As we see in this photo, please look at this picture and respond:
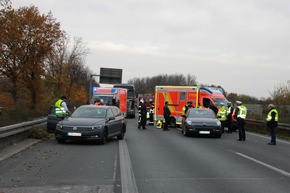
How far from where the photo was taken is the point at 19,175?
8.09 m

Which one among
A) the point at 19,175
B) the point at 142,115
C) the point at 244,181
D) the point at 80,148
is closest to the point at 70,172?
the point at 19,175

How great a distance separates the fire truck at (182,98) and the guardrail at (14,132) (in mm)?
11463

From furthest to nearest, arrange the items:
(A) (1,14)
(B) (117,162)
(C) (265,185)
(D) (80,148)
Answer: (A) (1,14), (D) (80,148), (B) (117,162), (C) (265,185)

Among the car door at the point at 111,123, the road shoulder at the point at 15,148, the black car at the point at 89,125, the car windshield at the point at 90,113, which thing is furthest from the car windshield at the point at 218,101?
the road shoulder at the point at 15,148

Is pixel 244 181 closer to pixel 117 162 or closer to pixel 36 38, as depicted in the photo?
pixel 117 162

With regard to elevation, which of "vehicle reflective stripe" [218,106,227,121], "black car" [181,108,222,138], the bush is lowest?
the bush

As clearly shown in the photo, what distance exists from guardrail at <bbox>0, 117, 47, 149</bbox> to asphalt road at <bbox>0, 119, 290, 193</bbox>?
0.78 metres

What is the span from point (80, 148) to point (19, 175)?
5.08m

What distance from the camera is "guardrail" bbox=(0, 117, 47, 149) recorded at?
1191 centimetres

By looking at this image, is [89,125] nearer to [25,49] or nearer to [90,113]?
[90,113]

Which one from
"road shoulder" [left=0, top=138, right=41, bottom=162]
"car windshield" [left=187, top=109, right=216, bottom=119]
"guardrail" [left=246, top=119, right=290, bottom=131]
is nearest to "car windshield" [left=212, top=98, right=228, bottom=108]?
"guardrail" [left=246, top=119, right=290, bottom=131]

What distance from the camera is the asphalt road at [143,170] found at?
23.4 feet

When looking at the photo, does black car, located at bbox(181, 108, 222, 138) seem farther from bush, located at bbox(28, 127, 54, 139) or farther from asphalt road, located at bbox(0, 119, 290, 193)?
bush, located at bbox(28, 127, 54, 139)

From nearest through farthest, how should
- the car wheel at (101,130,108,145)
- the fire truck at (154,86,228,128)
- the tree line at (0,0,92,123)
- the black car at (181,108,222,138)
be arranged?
the car wheel at (101,130,108,145) < the black car at (181,108,222,138) < the fire truck at (154,86,228,128) < the tree line at (0,0,92,123)
